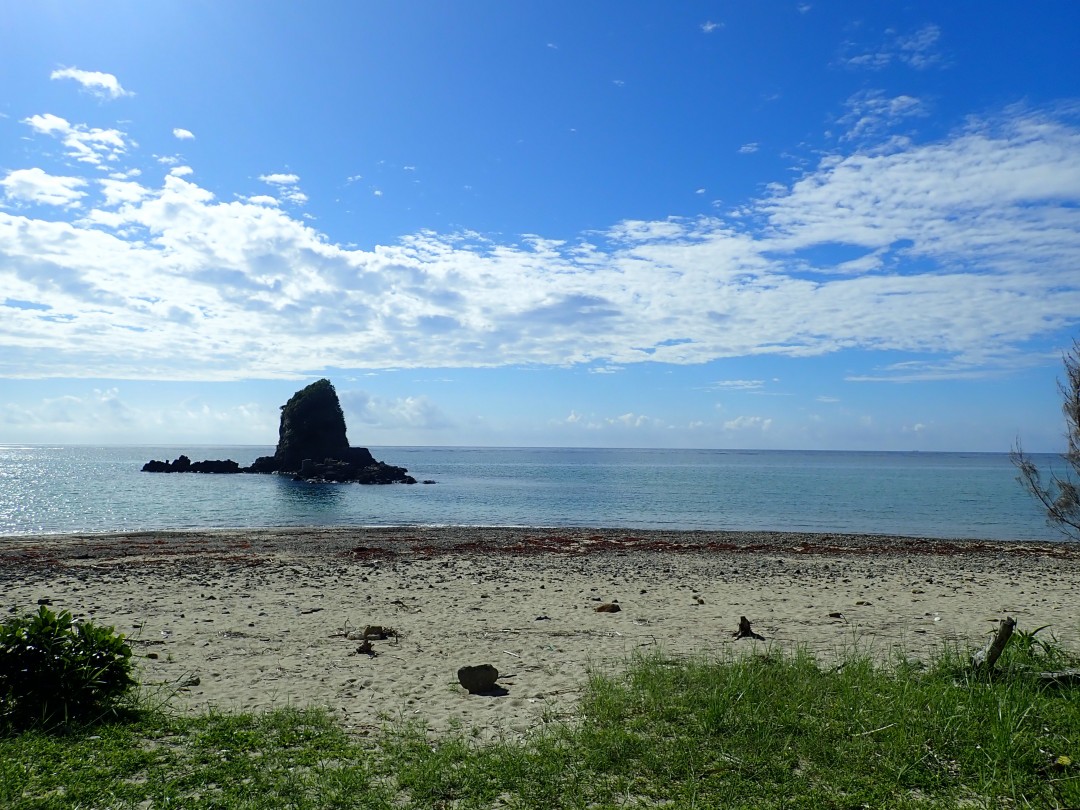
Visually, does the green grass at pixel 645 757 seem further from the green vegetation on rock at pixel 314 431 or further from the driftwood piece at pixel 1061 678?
the green vegetation on rock at pixel 314 431

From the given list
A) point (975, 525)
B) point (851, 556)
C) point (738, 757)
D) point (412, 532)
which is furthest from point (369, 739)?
point (975, 525)

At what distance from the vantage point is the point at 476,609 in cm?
1559

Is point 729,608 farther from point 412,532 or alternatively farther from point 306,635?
point 412,532

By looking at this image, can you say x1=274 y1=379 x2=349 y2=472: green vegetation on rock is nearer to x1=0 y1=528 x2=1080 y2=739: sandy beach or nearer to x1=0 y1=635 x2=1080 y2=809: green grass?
x1=0 y1=528 x2=1080 y2=739: sandy beach

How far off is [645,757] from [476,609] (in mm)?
9557

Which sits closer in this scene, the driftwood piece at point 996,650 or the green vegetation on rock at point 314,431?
the driftwood piece at point 996,650

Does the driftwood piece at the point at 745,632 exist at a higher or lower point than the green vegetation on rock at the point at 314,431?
lower

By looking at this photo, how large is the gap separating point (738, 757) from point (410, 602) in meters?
11.3

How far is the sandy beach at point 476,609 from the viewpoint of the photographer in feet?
30.5

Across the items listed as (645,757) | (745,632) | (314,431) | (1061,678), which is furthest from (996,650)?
(314,431)

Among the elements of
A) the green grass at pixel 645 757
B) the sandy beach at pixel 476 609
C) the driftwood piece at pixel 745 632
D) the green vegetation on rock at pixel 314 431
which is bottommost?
the sandy beach at pixel 476 609

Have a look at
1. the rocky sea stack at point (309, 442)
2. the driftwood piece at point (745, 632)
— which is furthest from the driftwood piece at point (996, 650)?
the rocky sea stack at point (309, 442)

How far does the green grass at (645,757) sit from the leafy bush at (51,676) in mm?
445

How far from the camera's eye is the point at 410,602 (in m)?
16.5
